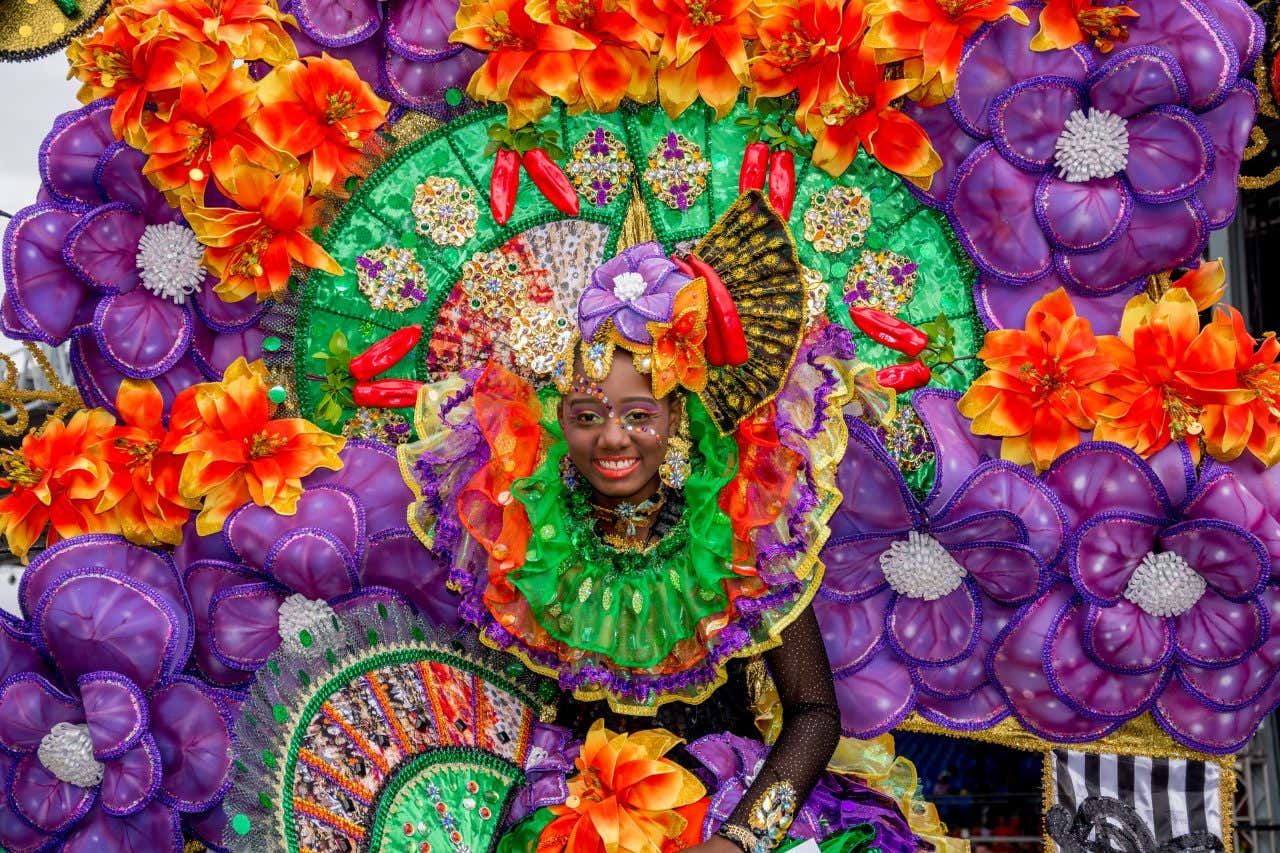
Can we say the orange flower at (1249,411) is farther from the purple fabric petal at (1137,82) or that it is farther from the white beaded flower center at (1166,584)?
the purple fabric petal at (1137,82)

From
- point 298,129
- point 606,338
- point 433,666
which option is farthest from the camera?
point 298,129

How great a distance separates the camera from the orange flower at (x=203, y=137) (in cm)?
317

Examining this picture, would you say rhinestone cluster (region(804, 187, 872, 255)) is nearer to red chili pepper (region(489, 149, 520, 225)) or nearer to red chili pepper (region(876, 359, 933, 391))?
red chili pepper (region(876, 359, 933, 391))

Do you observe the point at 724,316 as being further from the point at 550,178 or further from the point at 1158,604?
the point at 1158,604

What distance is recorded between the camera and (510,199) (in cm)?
328

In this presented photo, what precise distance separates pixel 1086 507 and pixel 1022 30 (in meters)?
1.06

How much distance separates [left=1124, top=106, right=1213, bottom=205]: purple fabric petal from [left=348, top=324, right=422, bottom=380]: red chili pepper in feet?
5.44

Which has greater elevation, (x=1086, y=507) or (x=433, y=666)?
(x=1086, y=507)

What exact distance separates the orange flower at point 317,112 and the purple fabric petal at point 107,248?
41cm

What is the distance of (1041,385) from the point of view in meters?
3.09

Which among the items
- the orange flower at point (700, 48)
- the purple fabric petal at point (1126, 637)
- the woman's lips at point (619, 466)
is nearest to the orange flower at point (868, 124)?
the orange flower at point (700, 48)

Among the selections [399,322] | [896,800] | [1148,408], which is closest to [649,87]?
[399,322]

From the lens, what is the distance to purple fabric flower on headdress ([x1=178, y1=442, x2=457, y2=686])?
318 centimetres

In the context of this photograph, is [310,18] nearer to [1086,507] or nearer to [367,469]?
[367,469]
